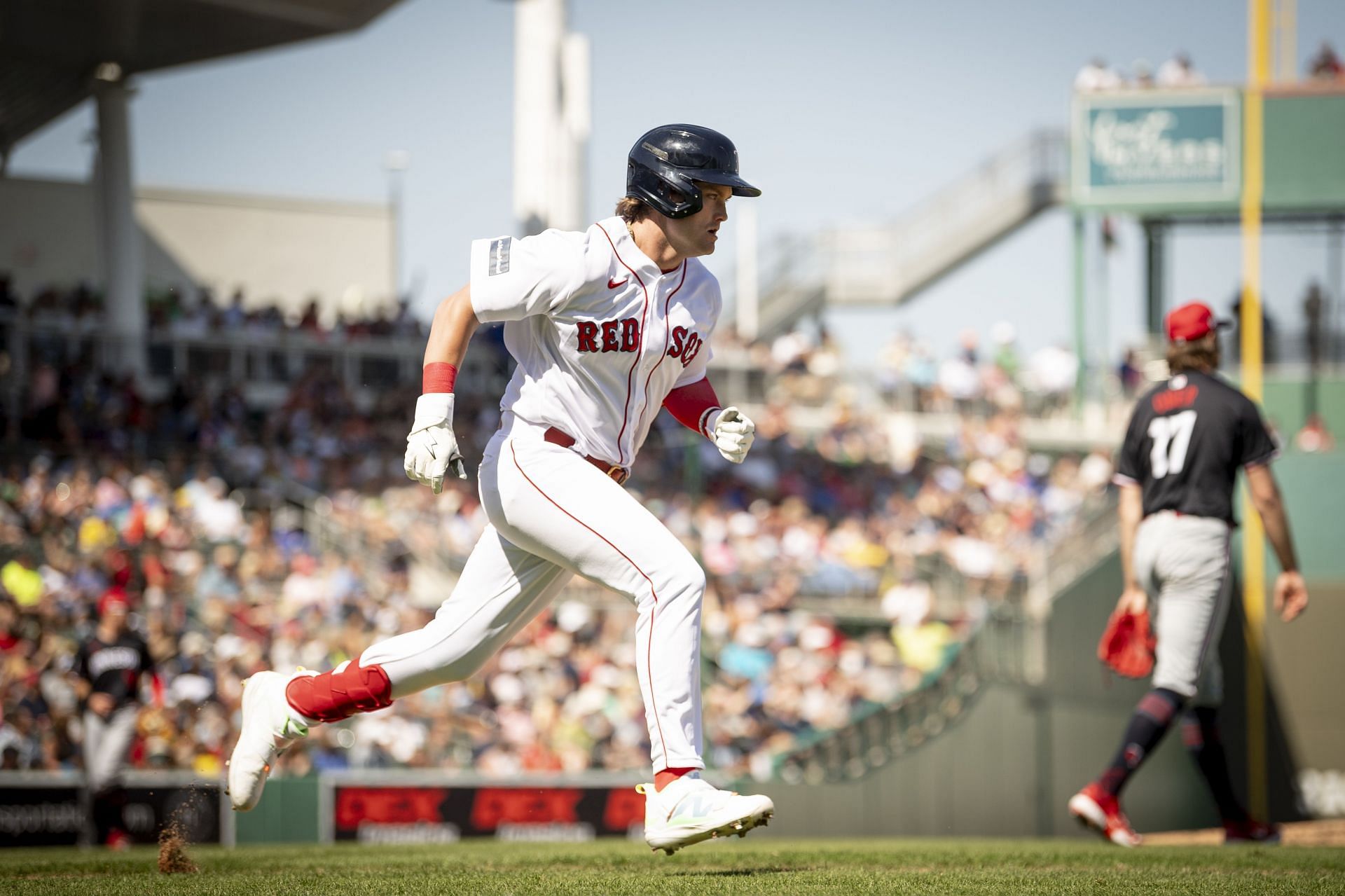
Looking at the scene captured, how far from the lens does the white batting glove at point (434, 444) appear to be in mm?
4453

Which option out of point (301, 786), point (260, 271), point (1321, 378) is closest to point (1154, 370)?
point (1321, 378)

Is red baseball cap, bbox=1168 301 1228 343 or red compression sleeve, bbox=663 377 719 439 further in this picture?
red baseball cap, bbox=1168 301 1228 343

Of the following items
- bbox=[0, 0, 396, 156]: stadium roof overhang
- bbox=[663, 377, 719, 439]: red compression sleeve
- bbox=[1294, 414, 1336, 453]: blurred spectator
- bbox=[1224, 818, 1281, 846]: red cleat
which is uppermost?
bbox=[0, 0, 396, 156]: stadium roof overhang

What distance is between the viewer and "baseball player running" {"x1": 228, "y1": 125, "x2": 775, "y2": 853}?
14.9ft

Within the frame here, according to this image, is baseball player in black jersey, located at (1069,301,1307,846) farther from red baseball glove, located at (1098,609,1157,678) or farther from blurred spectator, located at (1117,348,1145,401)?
blurred spectator, located at (1117,348,1145,401)

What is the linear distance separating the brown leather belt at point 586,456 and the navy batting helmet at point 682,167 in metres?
Answer: 0.75

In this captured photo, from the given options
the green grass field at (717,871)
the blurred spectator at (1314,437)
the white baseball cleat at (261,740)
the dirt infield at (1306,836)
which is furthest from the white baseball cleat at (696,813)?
the blurred spectator at (1314,437)

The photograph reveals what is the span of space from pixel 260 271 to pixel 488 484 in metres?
28.8

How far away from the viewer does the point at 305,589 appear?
48.2ft

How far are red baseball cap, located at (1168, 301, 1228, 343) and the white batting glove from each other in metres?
3.59

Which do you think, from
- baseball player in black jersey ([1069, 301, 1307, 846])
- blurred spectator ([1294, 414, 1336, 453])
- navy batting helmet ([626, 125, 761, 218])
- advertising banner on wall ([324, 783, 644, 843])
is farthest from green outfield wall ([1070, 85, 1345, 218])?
navy batting helmet ([626, 125, 761, 218])

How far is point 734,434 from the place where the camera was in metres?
5.00

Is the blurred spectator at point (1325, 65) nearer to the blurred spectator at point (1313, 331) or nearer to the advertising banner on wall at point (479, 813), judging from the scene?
the blurred spectator at point (1313, 331)

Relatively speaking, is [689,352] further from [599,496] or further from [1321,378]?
[1321,378]
